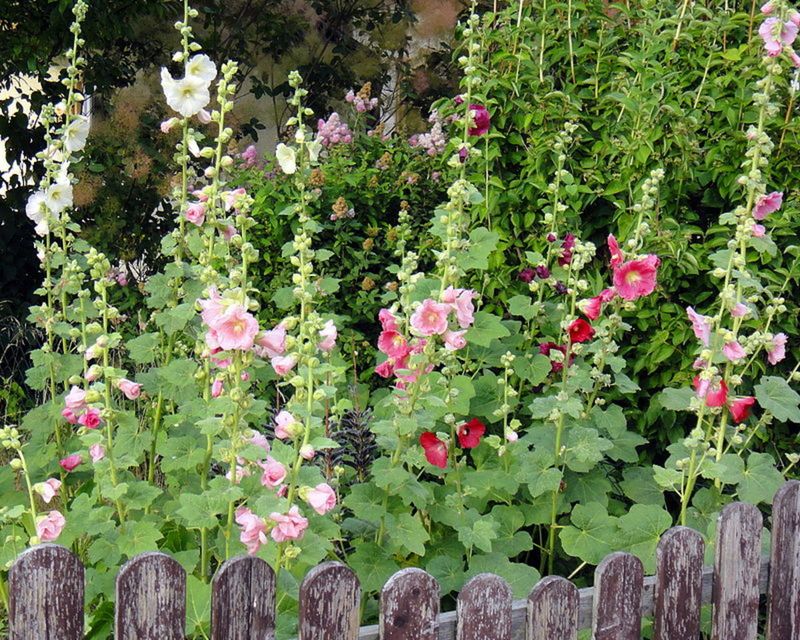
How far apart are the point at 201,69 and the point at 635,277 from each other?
3.55 ft

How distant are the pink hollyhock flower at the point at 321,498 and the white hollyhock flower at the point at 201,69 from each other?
1.04 meters

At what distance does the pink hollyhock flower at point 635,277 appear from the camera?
8.11 ft

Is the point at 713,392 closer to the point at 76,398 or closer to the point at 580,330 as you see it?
the point at 580,330

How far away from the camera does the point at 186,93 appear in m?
2.45

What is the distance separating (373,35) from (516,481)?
16.8 feet

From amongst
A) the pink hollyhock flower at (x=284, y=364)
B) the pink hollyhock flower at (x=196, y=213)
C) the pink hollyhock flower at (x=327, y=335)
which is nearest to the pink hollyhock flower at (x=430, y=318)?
the pink hollyhock flower at (x=327, y=335)

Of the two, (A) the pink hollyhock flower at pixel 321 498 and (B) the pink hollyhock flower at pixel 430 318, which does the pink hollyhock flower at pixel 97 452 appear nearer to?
(A) the pink hollyhock flower at pixel 321 498

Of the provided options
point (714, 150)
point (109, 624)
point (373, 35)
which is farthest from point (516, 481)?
point (373, 35)

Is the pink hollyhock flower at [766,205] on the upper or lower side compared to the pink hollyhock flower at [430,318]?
upper

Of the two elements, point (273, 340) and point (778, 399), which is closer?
point (273, 340)

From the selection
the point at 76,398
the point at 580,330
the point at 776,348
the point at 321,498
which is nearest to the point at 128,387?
the point at 76,398

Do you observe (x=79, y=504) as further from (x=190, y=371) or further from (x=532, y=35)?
→ (x=532, y=35)

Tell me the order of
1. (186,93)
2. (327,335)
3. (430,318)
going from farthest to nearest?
(186,93), (430,318), (327,335)

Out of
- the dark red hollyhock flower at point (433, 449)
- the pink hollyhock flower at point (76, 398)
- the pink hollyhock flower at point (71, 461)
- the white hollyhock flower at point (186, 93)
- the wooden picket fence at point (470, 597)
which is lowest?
the wooden picket fence at point (470, 597)
